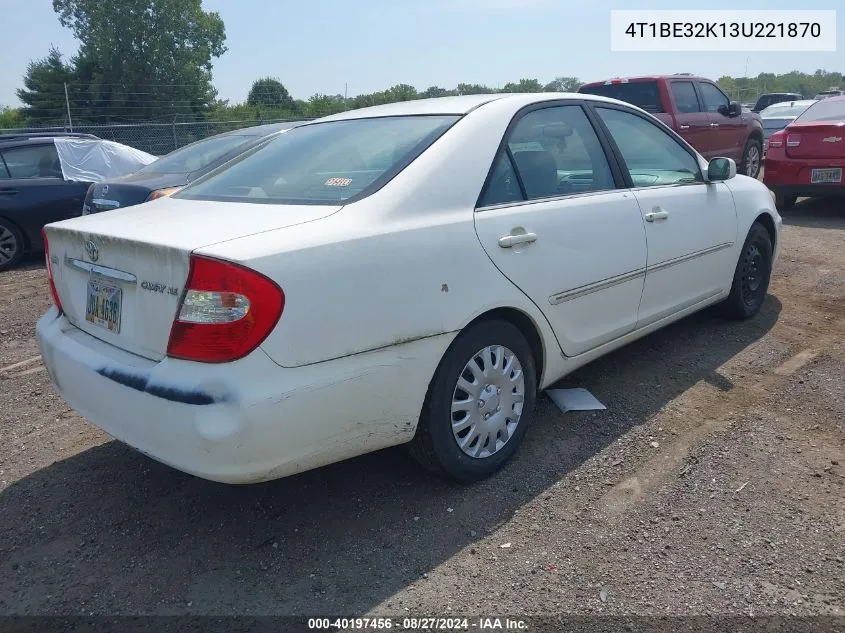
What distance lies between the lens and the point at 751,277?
505cm

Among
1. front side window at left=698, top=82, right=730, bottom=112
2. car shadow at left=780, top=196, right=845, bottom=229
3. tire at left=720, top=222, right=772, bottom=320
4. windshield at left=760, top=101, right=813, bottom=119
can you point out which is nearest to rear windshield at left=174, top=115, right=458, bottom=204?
tire at left=720, top=222, right=772, bottom=320

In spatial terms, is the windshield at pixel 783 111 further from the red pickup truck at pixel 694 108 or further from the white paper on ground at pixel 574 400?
the white paper on ground at pixel 574 400

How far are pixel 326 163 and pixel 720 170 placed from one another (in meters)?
2.54

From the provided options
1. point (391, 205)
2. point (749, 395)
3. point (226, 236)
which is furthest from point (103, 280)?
point (749, 395)

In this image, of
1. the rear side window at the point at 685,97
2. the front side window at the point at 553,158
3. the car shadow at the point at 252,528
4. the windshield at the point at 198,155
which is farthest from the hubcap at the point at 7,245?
the rear side window at the point at 685,97

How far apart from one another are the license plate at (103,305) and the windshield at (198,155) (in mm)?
5097

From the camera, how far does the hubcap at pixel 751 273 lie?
490cm

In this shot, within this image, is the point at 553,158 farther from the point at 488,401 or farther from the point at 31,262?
the point at 31,262

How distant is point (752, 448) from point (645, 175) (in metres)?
1.58

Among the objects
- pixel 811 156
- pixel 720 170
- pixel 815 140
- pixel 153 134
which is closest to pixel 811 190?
pixel 811 156

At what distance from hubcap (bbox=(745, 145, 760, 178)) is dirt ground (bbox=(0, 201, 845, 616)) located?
29.4ft

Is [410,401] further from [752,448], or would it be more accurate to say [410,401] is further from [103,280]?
[752,448]

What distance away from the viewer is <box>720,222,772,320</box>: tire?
4.87m

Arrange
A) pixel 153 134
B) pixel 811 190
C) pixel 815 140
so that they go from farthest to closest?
1. pixel 153 134
2. pixel 811 190
3. pixel 815 140
